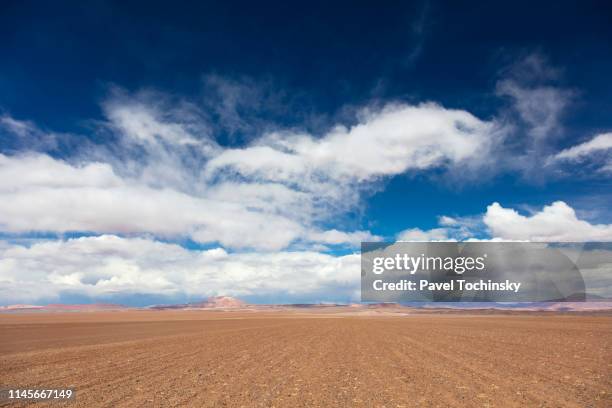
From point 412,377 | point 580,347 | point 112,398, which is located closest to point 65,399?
point 112,398

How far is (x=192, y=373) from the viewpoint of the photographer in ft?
65.6

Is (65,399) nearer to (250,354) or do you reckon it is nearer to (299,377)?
(299,377)

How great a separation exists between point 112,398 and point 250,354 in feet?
46.3

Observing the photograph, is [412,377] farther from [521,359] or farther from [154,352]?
[154,352]

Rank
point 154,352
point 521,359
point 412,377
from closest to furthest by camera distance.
→ point 412,377, point 521,359, point 154,352

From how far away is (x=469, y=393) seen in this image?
1495 cm

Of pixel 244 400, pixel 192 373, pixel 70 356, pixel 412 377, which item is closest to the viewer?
pixel 244 400

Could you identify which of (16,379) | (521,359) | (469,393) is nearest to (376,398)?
(469,393)

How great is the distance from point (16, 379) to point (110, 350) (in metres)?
13.3

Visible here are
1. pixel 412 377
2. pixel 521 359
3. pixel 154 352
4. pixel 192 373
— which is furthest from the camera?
pixel 154 352

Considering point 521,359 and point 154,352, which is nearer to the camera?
point 521,359

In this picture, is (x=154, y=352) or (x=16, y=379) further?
(x=154, y=352)

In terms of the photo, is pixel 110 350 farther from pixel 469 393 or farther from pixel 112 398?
pixel 469 393

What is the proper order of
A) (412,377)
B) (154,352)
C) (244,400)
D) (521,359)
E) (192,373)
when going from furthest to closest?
(154,352), (521,359), (192,373), (412,377), (244,400)
